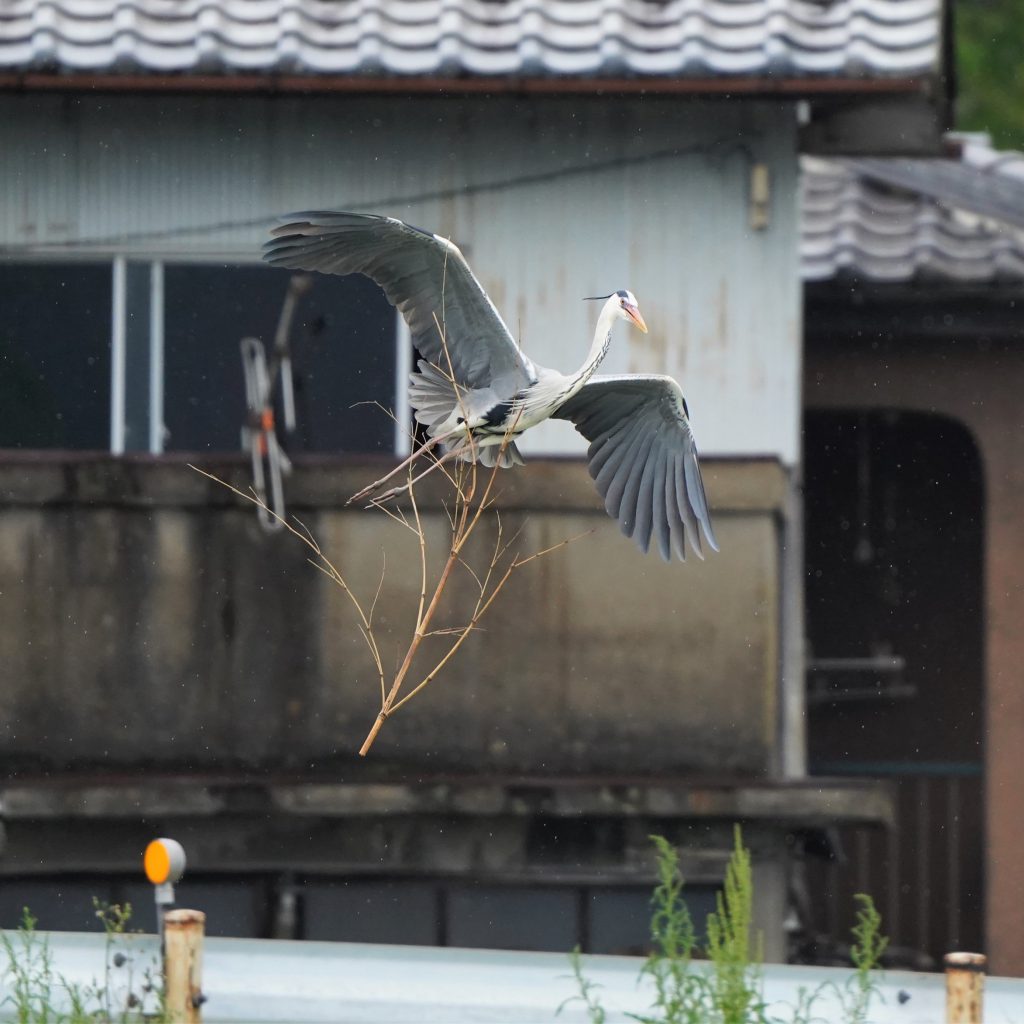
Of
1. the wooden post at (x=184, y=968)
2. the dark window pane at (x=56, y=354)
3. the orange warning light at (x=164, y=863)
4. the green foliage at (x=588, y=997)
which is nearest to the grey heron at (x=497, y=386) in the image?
the orange warning light at (x=164, y=863)

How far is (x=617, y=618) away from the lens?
10016 millimetres

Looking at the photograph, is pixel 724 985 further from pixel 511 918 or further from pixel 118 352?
pixel 118 352

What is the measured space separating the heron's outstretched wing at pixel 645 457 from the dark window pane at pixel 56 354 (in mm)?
2621

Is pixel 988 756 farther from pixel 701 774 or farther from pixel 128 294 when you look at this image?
pixel 128 294

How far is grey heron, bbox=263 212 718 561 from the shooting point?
7090mm

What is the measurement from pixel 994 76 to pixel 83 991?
15477mm

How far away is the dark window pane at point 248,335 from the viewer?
9992 millimetres

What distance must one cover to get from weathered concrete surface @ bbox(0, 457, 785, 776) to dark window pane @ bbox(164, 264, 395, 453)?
43 cm

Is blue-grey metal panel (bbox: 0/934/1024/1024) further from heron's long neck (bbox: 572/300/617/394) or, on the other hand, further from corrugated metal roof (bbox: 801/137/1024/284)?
corrugated metal roof (bbox: 801/137/1024/284)

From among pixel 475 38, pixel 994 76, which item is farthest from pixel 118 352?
pixel 994 76

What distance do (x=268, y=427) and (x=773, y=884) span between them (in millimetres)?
2830

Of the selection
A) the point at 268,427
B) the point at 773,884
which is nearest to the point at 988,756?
the point at 773,884

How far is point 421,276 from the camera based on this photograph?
7.46 meters

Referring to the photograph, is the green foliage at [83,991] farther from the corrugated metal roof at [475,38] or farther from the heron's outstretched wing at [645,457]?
the corrugated metal roof at [475,38]
